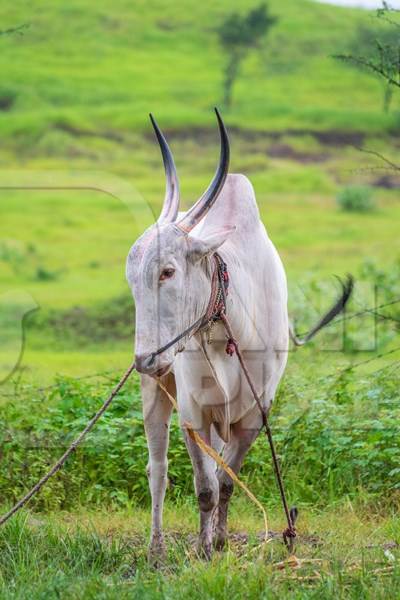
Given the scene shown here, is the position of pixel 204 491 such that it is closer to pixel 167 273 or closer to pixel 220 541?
pixel 220 541

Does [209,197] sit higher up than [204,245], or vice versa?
[209,197]

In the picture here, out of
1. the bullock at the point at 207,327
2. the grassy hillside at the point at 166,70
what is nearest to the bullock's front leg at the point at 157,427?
the bullock at the point at 207,327

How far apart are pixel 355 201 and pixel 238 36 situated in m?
14.4

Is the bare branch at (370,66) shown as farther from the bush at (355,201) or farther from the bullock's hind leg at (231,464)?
the bush at (355,201)

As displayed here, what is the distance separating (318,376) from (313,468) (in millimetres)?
1151

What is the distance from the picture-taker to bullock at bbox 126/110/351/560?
3990mm

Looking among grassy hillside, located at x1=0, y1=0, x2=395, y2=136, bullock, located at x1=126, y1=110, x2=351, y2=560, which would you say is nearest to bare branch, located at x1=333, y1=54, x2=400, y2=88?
bullock, located at x1=126, y1=110, x2=351, y2=560

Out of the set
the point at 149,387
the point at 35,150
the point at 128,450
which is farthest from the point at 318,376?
the point at 35,150

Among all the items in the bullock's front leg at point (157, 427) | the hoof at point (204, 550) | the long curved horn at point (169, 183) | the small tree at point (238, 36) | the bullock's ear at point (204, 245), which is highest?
the long curved horn at point (169, 183)

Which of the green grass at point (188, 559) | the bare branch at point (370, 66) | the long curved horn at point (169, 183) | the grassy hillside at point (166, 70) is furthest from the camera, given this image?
the grassy hillside at point (166, 70)

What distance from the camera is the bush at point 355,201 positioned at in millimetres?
25609

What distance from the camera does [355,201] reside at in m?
25.7

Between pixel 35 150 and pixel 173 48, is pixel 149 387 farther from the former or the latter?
pixel 173 48

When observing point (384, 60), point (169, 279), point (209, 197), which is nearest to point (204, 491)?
point (169, 279)
